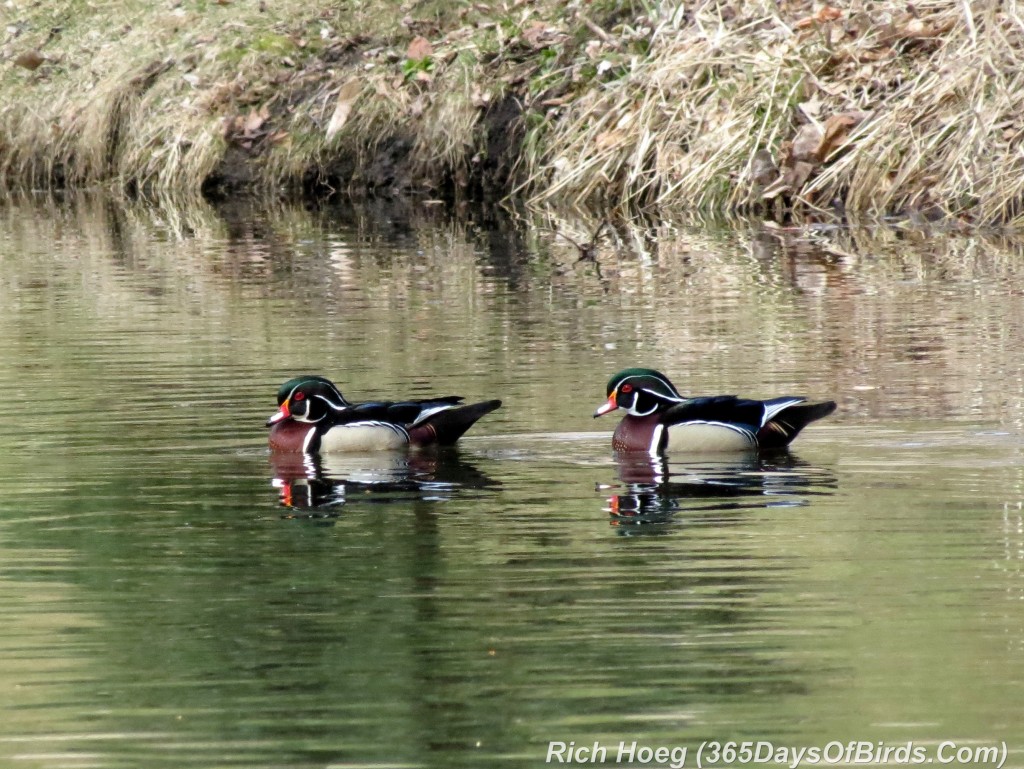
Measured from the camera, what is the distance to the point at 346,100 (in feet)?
84.2

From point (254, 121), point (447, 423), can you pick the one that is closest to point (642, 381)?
point (447, 423)

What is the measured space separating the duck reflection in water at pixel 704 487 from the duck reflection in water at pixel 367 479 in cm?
64

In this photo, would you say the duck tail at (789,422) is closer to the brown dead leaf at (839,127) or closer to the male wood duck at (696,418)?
the male wood duck at (696,418)

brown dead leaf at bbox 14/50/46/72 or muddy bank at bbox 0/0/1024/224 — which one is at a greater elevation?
→ brown dead leaf at bbox 14/50/46/72

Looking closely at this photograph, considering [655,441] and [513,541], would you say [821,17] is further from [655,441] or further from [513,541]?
[513,541]

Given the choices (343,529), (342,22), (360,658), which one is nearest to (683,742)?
(360,658)

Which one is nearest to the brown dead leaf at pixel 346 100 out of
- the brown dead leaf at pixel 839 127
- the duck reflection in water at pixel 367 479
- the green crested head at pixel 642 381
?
the brown dead leaf at pixel 839 127

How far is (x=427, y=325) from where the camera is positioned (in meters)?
13.1

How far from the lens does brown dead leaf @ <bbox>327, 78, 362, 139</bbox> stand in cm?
2561

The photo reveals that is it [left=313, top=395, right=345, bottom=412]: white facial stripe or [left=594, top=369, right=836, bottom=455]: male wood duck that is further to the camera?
[left=313, top=395, right=345, bottom=412]: white facial stripe

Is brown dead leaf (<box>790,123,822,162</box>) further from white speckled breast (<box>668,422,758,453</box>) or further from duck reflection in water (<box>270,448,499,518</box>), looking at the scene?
duck reflection in water (<box>270,448,499,518</box>)

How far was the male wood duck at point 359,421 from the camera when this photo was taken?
9047 mm

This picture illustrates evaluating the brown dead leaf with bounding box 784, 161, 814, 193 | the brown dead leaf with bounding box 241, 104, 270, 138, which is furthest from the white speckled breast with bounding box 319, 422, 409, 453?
the brown dead leaf with bounding box 241, 104, 270, 138

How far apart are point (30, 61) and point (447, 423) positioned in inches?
864
